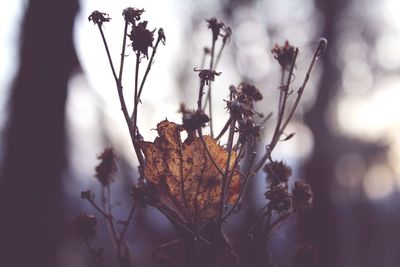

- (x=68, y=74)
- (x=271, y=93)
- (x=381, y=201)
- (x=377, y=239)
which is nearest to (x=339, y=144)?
(x=271, y=93)

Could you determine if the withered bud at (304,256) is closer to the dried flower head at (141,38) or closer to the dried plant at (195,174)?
the dried plant at (195,174)

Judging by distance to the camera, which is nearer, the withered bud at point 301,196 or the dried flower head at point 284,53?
the withered bud at point 301,196

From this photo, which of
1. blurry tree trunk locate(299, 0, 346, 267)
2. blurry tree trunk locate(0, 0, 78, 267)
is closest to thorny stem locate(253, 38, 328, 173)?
blurry tree trunk locate(0, 0, 78, 267)

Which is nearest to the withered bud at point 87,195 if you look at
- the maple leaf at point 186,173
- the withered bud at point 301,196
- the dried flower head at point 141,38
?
the maple leaf at point 186,173

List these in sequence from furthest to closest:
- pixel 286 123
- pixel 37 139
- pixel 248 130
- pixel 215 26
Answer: pixel 37 139
pixel 215 26
pixel 286 123
pixel 248 130

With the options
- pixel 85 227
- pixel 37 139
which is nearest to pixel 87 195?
pixel 85 227

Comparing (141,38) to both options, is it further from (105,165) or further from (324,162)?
(324,162)

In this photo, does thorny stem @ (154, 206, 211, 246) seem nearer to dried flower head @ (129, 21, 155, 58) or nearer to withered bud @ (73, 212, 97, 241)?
withered bud @ (73, 212, 97, 241)

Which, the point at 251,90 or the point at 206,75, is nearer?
the point at 206,75
